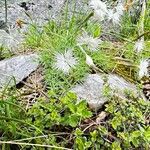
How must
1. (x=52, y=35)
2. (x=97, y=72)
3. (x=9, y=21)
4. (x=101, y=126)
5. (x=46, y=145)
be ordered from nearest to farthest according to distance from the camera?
1. (x=46, y=145)
2. (x=101, y=126)
3. (x=97, y=72)
4. (x=52, y=35)
5. (x=9, y=21)

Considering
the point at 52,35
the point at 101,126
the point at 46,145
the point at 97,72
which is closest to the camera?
the point at 46,145

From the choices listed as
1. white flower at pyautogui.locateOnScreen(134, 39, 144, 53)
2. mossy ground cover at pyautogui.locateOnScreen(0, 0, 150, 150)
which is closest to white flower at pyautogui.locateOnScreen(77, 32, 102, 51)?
mossy ground cover at pyautogui.locateOnScreen(0, 0, 150, 150)

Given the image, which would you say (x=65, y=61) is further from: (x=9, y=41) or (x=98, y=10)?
(x=9, y=41)

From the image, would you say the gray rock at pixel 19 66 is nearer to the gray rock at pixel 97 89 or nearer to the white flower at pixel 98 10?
→ the gray rock at pixel 97 89

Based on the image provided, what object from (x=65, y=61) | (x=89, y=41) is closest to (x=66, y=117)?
(x=65, y=61)

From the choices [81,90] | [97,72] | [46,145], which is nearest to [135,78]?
[97,72]

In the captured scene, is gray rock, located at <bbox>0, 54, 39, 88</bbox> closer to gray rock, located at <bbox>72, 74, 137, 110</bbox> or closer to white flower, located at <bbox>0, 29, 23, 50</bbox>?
white flower, located at <bbox>0, 29, 23, 50</bbox>

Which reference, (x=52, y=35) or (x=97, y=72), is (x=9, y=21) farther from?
(x=97, y=72)
